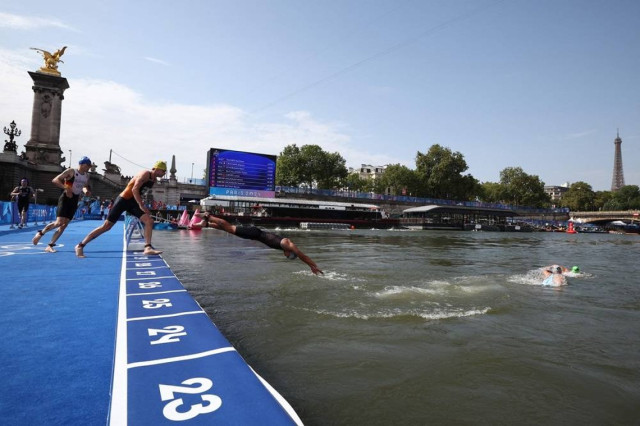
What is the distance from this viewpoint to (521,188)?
101625 millimetres

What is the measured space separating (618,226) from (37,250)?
388 feet

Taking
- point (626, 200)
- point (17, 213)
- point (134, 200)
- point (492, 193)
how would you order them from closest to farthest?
point (134, 200)
point (17, 213)
point (492, 193)
point (626, 200)

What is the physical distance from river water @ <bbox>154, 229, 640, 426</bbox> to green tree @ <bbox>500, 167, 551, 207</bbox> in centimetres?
10450

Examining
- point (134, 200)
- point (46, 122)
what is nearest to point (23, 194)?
point (134, 200)

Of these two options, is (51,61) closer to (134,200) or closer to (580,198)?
(134,200)

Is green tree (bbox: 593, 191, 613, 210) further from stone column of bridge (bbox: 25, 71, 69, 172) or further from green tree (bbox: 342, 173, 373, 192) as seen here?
stone column of bridge (bbox: 25, 71, 69, 172)

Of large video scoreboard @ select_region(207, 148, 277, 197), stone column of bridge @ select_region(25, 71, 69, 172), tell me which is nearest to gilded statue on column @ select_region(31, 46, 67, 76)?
stone column of bridge @ select_region(25, 71, 69, 172)

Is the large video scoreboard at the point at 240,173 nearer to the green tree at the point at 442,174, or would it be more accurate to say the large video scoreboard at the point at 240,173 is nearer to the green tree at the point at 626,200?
the green tree at the point at 442,174

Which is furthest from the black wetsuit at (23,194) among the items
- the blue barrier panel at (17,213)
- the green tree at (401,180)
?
the green tree at (401,180)

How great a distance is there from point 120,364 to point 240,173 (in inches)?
1823

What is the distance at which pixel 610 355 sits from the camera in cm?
475

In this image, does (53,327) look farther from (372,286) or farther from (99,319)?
(372,286)

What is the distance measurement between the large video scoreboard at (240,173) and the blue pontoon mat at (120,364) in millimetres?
42349

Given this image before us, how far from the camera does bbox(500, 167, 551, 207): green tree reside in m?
101
